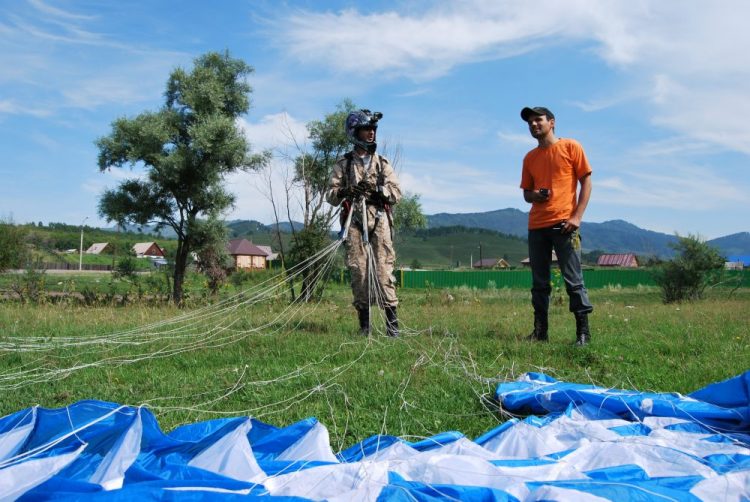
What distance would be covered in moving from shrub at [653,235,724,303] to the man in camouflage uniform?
11163mm

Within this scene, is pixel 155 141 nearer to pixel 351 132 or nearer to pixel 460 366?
pixel 351 132

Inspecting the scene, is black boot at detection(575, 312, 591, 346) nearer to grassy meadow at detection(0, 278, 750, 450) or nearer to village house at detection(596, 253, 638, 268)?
grassy meadow at detection(0, 278, 750, 450)

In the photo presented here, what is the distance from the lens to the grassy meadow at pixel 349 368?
3.12 meters

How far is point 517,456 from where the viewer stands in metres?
2.36

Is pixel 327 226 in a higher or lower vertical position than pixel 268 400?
higher

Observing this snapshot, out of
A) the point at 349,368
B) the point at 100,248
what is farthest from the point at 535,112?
the point at 100,248

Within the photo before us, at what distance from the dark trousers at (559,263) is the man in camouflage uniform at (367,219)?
1.20 meters

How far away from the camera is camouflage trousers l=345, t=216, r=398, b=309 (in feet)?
17.7

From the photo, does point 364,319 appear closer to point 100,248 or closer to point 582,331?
point 582,331

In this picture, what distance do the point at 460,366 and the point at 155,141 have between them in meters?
11.7

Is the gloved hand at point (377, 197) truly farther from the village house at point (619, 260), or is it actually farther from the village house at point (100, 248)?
the village house at point (619, 260)

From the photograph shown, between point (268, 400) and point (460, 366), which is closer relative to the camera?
point (268, 400)

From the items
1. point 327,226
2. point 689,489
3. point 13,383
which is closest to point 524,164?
point 689,489

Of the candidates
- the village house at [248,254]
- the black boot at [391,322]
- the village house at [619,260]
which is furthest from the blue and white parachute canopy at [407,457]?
the village house at [619,260]
